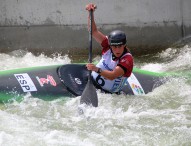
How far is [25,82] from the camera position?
5965 mm

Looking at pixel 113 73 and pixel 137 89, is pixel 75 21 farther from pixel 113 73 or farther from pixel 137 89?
pixel 113 73

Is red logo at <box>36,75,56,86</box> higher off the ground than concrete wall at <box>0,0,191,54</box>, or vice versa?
red logo at <box>36,75,56,86</box>

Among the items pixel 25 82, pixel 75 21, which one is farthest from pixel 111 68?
pixel 75 21

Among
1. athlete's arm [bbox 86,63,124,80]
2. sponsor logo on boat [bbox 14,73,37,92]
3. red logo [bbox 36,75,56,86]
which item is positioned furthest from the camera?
red logo [bbox 36,75,56,86]

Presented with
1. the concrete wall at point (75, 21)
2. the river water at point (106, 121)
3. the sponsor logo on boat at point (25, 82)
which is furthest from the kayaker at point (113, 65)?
the concrete wall at point (75, 21)

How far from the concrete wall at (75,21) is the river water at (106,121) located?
3.03m

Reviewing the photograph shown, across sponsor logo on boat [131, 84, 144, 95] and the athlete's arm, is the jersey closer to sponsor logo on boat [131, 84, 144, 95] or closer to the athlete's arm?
the athlete's arm

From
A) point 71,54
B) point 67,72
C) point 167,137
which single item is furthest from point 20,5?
point 167,137

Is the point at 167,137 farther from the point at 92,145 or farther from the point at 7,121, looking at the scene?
the point at 7,121

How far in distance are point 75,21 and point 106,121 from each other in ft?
15.1

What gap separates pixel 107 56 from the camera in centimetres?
609

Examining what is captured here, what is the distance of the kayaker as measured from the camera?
18.7ft

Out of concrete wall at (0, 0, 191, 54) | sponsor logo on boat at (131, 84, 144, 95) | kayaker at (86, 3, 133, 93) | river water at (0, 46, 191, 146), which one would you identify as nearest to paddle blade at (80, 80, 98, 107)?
river water at (0, 46, 191, 146)

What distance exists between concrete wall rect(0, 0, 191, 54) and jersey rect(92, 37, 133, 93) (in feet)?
12.2
